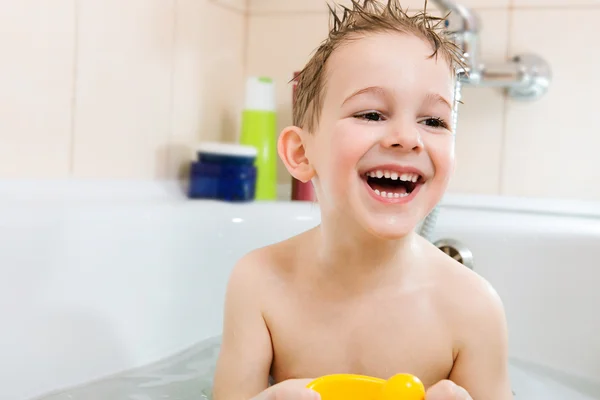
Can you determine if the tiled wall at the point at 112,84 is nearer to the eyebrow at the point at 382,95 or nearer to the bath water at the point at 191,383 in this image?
the bath water at the point at 191,383

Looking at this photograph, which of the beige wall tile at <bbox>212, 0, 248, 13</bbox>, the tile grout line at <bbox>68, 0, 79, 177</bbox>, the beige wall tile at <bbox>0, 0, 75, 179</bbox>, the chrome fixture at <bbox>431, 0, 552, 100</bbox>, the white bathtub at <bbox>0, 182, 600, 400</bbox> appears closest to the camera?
the white bathtub at <bbox>0, 182, 600, 400</bbox>

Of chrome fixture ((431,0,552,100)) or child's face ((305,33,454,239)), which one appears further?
chrome fixture ((431,0,552,100))

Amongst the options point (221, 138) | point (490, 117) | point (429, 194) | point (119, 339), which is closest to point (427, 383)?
point (429, 194)

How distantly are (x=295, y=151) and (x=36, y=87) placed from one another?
0.49 meters

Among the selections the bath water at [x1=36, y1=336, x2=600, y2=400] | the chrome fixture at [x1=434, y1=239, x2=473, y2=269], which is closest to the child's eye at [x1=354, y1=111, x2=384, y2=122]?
Answer: the bath water at [x1=36, y1=336, x2=600, y2=400]

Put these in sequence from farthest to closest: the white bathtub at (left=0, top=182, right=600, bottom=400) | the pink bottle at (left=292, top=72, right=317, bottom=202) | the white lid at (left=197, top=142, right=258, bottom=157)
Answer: the pink bottle at (left=292, top=72, right=317, bottom=202) → the white lid at (left=197, top=142, right=258, bottom=157) → the white bathtub at (left=0, top=182, right=600, bottom=400)

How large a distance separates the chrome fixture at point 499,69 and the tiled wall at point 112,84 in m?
0.53

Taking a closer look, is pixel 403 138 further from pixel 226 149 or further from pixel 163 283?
pixel 226 149

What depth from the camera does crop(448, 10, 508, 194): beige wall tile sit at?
1450 millimetres

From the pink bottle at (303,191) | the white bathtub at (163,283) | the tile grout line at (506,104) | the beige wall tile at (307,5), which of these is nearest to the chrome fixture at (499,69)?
the tile grout line at (506,104)

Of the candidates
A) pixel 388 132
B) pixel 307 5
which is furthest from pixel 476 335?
pixel 307 5

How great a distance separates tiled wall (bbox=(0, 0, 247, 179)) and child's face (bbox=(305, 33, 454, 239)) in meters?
0.55

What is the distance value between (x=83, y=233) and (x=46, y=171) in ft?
0.59

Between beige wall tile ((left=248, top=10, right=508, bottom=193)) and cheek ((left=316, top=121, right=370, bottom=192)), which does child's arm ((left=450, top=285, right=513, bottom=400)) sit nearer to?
cheek ((left=316, top=121, right=370, bottom=192))
